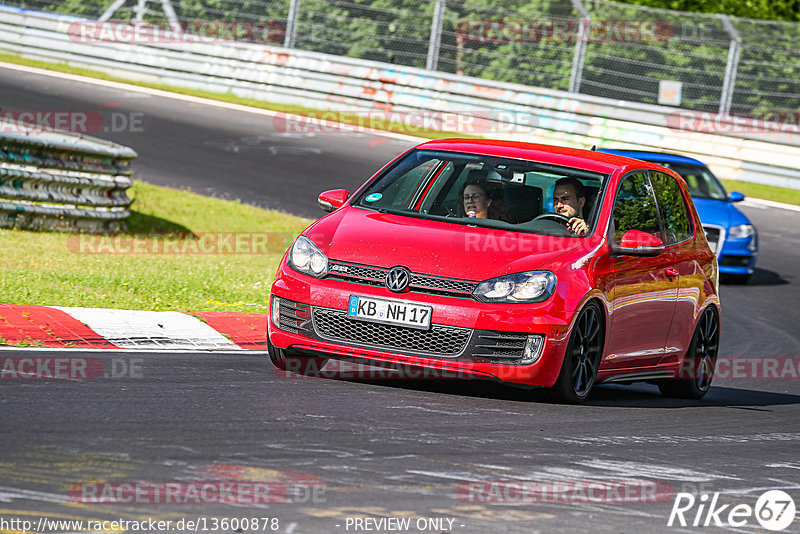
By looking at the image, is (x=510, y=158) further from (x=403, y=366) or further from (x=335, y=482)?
(x=335, y=482)

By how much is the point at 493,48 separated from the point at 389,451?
18755mm

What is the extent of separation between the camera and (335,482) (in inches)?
216

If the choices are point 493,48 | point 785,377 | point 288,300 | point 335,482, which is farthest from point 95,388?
point 493,48

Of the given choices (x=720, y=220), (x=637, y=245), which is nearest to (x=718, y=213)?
(x=720, y=220)

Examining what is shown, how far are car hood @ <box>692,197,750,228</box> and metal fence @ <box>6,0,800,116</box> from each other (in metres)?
6.84

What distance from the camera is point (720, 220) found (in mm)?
16359

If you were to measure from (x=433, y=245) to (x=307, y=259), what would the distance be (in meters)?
0.75

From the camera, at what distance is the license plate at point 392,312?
758cm

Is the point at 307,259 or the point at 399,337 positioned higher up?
the point at 307,259

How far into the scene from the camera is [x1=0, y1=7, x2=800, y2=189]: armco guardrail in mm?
23469

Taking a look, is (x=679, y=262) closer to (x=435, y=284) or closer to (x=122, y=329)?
(x=435, y=284)

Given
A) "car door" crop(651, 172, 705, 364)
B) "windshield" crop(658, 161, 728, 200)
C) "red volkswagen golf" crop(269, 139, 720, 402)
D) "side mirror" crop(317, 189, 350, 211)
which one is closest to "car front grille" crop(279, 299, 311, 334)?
"red volkswagen golf" crop(269, 139, 720, 402)

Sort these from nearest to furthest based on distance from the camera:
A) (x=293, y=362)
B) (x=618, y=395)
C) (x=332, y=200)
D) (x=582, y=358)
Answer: (x=582, y=358)
(x=293, y=362)
(x=332, y=200)
(x=618, y=395)

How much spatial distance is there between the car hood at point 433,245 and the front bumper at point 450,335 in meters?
0.17
